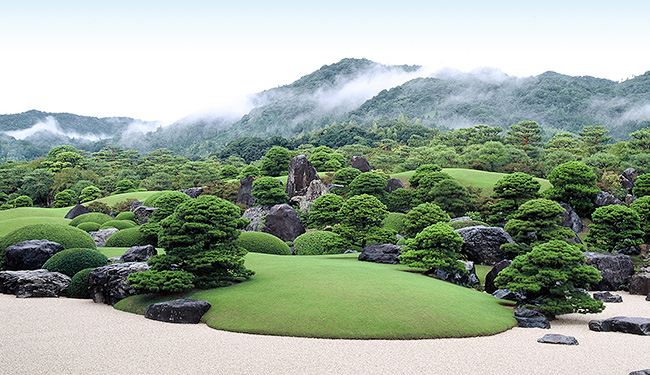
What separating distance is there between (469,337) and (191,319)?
6.45 m

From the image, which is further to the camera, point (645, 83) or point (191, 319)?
point (645, 83)

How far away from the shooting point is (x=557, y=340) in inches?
395

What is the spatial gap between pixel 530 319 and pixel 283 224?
58.6 ft

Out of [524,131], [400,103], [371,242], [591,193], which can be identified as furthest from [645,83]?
[371,242]

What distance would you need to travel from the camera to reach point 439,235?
16.5 metres

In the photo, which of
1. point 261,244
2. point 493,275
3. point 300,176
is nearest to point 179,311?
point 261,244

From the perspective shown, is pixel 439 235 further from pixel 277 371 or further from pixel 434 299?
pixel 277 371

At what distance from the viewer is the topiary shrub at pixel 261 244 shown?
21108 mm

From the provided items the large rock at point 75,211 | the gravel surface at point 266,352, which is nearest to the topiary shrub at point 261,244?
the gravel surface at point 266,352

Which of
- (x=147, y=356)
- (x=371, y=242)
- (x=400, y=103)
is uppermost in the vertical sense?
(x=400, y=103)

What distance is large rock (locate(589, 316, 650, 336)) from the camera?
11102 mm

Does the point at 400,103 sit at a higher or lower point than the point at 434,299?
higher

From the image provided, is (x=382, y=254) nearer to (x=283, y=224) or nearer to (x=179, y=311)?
(x=179, y=311)

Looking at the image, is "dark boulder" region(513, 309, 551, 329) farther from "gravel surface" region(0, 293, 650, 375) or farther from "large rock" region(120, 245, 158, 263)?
"large rock" region(120, 245, 158, 263)
